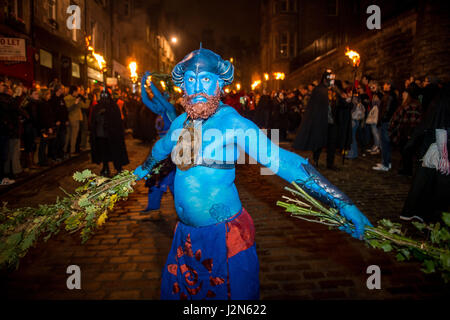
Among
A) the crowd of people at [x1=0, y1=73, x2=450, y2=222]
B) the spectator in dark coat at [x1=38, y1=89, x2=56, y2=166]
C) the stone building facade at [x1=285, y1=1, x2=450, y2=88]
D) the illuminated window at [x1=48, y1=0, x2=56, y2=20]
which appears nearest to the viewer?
the crowd of people at [x1=0, y1=73, x2=450, y2=222]

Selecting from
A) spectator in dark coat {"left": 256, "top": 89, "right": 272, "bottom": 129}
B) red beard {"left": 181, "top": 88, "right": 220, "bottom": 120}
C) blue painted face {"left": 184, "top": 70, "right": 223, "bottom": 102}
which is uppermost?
spectator in dark coat {"left": 256, "top": 89, "right": 272, "bottom": 129}

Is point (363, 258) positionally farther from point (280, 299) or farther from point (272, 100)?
point (272, 100)

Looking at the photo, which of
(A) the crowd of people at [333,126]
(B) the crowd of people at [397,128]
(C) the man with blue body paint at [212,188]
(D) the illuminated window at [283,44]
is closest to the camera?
(C) the man with blue body paint at [212,188]

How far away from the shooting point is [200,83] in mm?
2000

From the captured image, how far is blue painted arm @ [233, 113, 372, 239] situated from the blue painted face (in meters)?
0.34

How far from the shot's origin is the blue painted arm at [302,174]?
1.62 m

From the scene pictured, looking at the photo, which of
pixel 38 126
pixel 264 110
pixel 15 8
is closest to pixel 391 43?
pixel 264 110

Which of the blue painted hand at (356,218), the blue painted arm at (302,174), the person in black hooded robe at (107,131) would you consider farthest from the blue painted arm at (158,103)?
the blue painted hand at (356,218)

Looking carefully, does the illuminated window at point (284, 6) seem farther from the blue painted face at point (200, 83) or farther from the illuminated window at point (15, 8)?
the blue painted face at point (200, 83)

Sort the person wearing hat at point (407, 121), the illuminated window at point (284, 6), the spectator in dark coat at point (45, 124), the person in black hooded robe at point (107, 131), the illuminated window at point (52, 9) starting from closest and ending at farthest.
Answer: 1. the person wearing hat at point (407, 121)
2. the person in black hooded robe at point (107, 131)
3. the spectator in dark coat at point (45, 124)
4. the illuminated window at point (52, 9)
5. the illuminated window at point (284, 6)

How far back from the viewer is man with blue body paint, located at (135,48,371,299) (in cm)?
182

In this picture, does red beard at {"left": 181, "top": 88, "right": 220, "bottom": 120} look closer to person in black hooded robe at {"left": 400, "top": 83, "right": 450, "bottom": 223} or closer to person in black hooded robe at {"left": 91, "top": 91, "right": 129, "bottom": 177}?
person in black hooded robe at {"left": 400, "top": 83, "right": 450, "bottom": 223}

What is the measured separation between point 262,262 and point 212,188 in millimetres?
1957

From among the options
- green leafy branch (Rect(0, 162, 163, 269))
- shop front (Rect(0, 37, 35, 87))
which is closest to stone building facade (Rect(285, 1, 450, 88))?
green leafy branch (Rect(0, 162, 163, 269))
